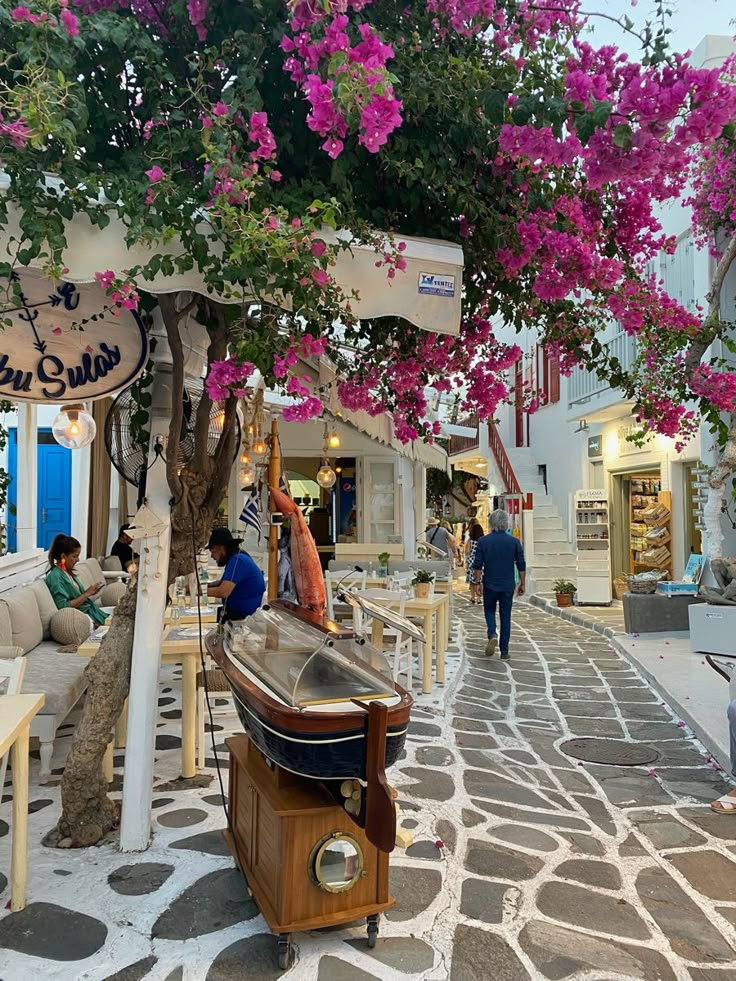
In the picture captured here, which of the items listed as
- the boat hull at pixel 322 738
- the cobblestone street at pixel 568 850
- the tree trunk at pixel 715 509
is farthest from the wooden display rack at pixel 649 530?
the boat hull at pixel 322 738

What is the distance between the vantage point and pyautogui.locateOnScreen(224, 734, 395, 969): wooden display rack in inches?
95.1

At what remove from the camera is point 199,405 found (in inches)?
141

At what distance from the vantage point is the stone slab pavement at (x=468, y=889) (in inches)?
98.0

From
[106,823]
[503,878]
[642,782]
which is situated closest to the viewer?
[503,878]

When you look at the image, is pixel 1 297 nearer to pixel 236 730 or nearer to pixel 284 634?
pixel 284 634

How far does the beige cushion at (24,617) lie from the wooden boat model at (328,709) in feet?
11.1

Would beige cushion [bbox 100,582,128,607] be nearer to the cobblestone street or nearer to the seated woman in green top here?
the seated woman in green top

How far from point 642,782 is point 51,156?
4.56 metres

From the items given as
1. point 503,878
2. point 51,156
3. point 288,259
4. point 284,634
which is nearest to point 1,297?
point 51,156

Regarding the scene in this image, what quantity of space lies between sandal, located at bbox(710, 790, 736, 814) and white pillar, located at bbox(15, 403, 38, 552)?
6892 millimetres

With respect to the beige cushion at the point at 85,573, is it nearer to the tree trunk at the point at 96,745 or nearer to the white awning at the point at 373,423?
the white awning at the point at 373,423

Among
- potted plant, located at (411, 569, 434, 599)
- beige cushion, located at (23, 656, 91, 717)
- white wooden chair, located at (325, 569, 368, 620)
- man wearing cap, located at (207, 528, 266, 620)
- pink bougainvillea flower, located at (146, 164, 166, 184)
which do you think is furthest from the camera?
white wooden chair, located at (325, 569, 368, 620)

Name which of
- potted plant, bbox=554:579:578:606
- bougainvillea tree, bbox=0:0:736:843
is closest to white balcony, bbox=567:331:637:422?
potted plant, bbox=554:579:578:606

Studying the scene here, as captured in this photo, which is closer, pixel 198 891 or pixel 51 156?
pixel 51 156
